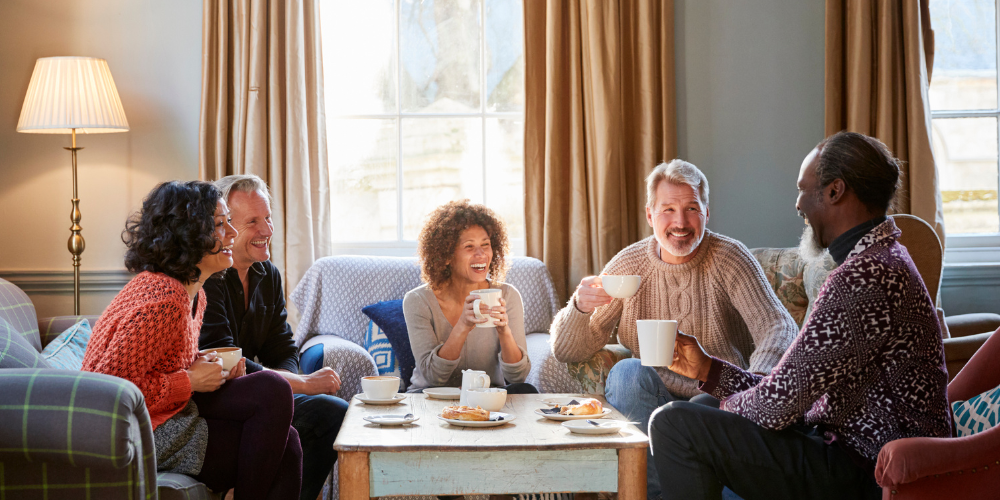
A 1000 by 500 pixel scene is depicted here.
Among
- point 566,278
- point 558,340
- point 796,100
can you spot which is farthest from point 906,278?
point 796,100

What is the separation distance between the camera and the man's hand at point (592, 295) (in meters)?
2.35

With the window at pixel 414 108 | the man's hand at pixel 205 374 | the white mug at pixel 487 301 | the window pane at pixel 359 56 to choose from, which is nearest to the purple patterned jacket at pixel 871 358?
the white mug at pixel 487 301

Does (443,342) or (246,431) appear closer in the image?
(246,431)

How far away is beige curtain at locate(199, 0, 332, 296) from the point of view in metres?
3.22

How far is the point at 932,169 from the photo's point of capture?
330 cm

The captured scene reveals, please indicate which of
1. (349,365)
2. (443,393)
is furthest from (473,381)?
(349,365)

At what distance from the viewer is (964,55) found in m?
3.67

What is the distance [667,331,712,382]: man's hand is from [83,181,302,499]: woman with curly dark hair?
936mm

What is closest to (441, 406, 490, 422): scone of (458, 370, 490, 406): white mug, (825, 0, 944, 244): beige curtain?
(458, 370, 490, 406): white mug

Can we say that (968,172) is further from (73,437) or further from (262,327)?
(73,437)

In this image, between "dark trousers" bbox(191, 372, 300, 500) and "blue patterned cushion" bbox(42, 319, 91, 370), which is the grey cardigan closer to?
"dark trousers" bbox(191, 372, 300, 500)

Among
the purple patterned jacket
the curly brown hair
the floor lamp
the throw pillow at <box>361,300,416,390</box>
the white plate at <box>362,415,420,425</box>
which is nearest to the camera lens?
the purple patterned jacket

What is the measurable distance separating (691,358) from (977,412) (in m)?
0.63

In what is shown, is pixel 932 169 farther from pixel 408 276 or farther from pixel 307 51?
pixel 307 51
